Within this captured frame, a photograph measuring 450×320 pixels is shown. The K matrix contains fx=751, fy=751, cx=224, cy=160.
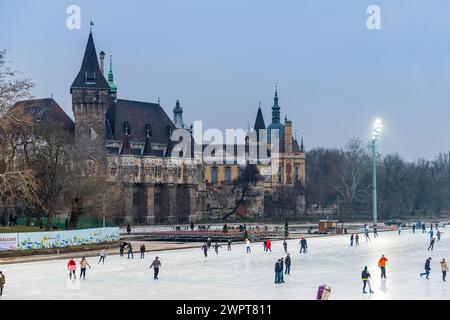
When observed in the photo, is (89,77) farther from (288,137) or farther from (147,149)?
(288,137)

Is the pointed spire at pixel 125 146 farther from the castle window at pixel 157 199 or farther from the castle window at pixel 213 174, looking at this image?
the castle window at pixel 213 174

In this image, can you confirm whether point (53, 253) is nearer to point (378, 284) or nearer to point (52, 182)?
point (52, 182)

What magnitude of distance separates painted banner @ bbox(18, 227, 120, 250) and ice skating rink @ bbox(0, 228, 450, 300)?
4904mm

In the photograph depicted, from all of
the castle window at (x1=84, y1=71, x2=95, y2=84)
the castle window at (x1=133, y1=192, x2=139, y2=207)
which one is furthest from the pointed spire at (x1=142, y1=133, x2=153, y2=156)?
the castle window at (x1=84, y1=71, x2=95, y2=84)

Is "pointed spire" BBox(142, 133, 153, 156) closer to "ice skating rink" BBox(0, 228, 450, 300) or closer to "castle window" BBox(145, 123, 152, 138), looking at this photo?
"castle window" BBox(145, 123, 152, 138)

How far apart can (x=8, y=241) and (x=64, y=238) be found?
5357mm

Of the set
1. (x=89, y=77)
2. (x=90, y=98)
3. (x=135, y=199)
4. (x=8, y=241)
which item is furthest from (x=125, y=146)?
(x=8, y=241)

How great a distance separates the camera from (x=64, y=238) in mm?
55094

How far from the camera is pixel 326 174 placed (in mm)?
168875

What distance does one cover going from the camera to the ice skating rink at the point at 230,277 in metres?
30.2

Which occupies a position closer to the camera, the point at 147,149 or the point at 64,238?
the point at 64,238

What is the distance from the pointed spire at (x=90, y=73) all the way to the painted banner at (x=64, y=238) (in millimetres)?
42674

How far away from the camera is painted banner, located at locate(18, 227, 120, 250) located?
2039 inches

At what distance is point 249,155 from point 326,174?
31.2 meters
